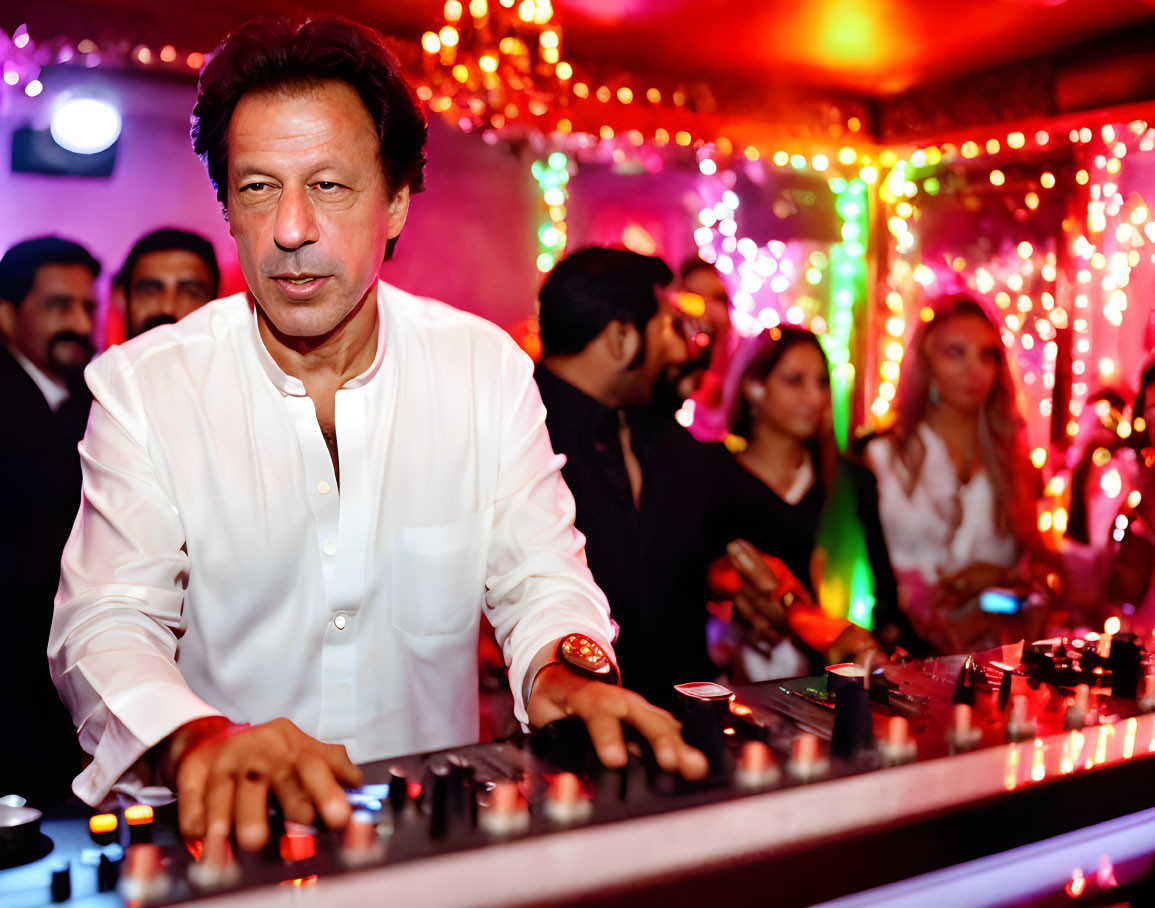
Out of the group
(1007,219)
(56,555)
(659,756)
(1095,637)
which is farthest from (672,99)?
(659,756)

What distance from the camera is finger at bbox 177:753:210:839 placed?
→ 87 centimetres

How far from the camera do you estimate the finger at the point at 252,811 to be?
0.84 metres

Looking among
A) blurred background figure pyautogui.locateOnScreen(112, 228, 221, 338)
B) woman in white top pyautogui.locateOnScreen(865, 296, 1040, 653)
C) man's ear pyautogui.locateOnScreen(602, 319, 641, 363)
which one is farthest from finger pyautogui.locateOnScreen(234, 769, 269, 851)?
woman in white top pyautogui.locateOnScreen(865, 296, 1040, 653)

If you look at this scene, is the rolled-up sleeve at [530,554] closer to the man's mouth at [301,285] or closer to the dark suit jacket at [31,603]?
the man's mouth at [301,285]

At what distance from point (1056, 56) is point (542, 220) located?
8.94 ft

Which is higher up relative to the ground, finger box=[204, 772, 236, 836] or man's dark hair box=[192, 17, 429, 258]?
man's dark hair box=[192, 17, 429, 258]

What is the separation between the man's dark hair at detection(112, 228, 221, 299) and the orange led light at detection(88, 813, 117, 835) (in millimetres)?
3129

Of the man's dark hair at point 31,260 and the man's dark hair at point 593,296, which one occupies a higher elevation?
the man's dark hair at point 31,260

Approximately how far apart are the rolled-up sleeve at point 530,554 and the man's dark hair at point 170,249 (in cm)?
Result: 226

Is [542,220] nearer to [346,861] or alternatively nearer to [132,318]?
[132,318]

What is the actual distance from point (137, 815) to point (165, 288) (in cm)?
318

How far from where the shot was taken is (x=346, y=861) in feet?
2.70

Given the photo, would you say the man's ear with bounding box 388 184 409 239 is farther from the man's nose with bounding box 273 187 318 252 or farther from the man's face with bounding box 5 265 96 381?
the man's face with bounding box 5 265 96 381

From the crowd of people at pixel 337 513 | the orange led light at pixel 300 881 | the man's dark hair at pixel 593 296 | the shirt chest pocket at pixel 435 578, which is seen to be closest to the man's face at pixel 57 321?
the crowd of people at pixel 337 513
